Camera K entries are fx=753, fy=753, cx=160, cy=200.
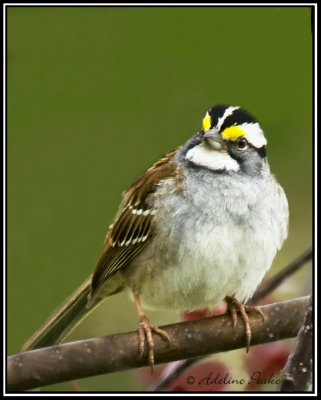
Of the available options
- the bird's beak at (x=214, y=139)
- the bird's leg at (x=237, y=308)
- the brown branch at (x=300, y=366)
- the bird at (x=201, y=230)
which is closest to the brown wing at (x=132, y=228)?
the bird at (x=201, y=230)

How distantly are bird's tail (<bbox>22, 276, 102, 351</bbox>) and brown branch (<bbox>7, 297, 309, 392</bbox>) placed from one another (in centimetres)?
41

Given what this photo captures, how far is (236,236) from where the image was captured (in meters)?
2.69

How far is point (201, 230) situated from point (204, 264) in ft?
0.40

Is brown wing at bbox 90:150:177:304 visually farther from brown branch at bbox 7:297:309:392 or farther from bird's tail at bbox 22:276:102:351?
brown branch at bbox 7:297:309:392

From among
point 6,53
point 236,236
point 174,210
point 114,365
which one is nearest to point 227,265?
point 236,236

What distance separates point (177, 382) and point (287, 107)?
1.08 metres

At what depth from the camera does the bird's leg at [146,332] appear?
2443 millimetres

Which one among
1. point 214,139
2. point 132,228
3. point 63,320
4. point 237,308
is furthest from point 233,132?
point 63,320

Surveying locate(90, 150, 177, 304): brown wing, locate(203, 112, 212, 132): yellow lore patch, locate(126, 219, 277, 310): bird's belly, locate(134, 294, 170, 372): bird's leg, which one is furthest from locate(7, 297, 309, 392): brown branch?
locate(203, 112, 212, 132): yellow lore patch

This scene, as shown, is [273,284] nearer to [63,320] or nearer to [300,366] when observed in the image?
[300,366]

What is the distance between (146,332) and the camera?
2738 millimetres

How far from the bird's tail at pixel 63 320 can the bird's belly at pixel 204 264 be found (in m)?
0.27

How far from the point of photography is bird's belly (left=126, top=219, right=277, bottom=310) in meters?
2.68

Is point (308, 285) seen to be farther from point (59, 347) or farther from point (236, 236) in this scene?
point (59, 347)
